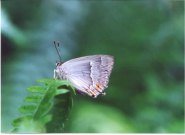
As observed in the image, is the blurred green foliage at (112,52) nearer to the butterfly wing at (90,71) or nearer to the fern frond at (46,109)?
the butterfly wing at (90,71)

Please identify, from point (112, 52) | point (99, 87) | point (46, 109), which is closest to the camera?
point (46, 109)

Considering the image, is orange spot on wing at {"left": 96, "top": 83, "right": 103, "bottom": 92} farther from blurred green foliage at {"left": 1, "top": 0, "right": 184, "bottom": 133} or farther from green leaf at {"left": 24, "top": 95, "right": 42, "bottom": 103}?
blurred green foliage at {"left": 1, "top": 0, "right": 184, "bottom": 133}

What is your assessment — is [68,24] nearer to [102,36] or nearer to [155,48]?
[102,36]

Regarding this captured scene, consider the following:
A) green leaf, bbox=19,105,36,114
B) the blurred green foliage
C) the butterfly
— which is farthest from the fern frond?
the blurred green foliage

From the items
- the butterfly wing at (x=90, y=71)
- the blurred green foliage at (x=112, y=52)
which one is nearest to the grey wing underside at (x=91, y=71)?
the butterfly wing at (x=90, y=71)

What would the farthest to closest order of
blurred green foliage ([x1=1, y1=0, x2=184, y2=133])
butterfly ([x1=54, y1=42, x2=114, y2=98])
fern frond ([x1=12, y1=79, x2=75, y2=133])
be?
blurred green foliage ([x1=1, y1=0, x2=184, y2=133]), butterfly ([x1=54, y1=42, x2=114, y2=98]), fern frond ([x1=12, y1=79, x2=75, y2=133])

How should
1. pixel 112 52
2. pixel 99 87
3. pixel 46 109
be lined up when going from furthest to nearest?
pixel 112 52 < pixel 99 87 < pixel 46 109

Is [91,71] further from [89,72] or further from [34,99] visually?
[34,99]

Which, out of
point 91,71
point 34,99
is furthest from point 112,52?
point 34,99
